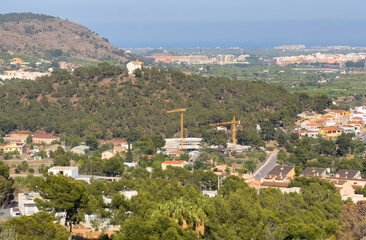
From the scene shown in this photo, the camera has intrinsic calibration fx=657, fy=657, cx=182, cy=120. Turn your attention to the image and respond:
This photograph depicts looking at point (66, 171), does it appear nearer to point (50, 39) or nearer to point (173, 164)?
point (173, 164)

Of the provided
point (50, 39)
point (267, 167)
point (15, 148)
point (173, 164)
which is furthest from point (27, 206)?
point (50, 39)

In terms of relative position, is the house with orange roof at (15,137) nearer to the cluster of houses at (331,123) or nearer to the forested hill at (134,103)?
the forested hill at (134,103)

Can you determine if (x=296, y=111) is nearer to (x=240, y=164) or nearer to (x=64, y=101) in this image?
(x=240, y=164)

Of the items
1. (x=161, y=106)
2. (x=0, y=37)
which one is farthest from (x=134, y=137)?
(x=0, y=37)

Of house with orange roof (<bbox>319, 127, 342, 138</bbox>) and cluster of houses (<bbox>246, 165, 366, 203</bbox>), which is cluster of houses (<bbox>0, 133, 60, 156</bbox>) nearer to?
cluster of houses (<bbox>246, 165, 366, 203</bbox>)

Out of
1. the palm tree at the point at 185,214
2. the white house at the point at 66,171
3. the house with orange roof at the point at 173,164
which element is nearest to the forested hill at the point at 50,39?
the house with orange roof at the point at 173,164

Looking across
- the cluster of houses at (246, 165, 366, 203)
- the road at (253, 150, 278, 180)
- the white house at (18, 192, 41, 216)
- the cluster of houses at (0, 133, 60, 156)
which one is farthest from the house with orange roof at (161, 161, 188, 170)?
the white house at (18, 192, 41, 216)
